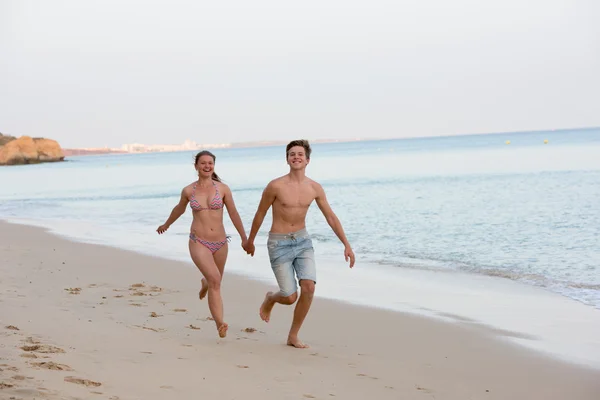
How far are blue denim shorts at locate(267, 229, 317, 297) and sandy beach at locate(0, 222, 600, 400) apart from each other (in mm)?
616

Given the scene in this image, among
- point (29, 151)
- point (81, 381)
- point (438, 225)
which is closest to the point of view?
point (81, 381)

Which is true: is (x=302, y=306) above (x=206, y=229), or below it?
below

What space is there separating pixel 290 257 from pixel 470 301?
3.42 metres

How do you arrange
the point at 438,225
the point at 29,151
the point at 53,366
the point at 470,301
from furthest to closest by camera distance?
the point at 29,151 < the point at 438,225 < the point at 470,301 < the point at 53,366

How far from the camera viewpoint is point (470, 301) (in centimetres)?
892

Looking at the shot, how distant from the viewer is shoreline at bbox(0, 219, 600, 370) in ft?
22.8

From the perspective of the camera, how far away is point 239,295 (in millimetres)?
9195

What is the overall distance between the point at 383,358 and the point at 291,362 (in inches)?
33.0

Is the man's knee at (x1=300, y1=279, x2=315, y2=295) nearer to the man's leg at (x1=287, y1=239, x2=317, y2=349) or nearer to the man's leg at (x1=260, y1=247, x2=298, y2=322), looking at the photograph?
the man's leg at (x1=287, y1=239, x2=317, y2=349)

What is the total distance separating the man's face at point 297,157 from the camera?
6.29m

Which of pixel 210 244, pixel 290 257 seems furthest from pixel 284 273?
pixel 210 244

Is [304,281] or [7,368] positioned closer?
[7,368]

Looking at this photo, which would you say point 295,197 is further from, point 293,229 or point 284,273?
point 284,273

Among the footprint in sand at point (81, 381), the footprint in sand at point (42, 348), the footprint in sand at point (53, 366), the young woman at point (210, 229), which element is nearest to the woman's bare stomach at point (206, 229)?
the young woman at point (210, 229)
